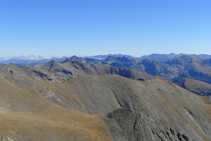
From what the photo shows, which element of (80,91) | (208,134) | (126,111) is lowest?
(208,134)

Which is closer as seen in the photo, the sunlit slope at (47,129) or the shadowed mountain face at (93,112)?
the sunlit slope at (47,129)

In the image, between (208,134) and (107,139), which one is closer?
(107,139)

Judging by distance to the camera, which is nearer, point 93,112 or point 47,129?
point 47,129

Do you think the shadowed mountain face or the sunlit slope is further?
the shadowed mountain face

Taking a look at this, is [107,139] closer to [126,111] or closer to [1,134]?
[126,111]

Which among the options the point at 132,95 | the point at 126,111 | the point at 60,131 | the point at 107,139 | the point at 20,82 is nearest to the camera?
the point at 60,131

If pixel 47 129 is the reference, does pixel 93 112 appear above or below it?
below

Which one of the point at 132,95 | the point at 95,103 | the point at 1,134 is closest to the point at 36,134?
the point at 1,134

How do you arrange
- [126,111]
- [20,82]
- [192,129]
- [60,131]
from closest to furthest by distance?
[60,131] → [126,111] → [20,82] → [192,129]
